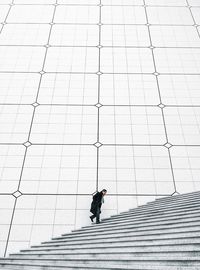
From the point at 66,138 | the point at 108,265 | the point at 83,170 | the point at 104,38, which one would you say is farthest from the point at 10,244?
the point at 104,38

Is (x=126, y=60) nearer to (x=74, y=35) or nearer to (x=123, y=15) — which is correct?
(x=74, y=35)

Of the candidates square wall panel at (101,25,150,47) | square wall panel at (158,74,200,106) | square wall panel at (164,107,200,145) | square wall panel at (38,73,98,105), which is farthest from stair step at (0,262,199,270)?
square wall panel at (101,25,150,47)

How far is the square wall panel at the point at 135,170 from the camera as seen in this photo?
4.58 m

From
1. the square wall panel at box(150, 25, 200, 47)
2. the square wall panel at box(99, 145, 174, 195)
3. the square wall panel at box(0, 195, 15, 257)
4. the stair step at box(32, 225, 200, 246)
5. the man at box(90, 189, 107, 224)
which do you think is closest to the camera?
the stair step at box(32, 225, 200, 246)

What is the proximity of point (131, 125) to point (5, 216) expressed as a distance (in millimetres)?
2473

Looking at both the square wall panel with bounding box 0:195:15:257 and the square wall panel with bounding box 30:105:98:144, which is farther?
the square wall panel with bounding box 30:105:98:144

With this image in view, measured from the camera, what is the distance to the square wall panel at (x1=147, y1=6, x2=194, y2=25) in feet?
24.3

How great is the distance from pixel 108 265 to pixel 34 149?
10.3 feet

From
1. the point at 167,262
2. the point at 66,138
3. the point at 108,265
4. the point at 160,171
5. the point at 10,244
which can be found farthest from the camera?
the point at 66,138

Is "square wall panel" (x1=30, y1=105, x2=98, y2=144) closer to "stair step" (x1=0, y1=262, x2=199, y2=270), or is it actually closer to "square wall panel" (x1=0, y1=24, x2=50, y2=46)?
"square wall panel" (x1=0, y1=24, x2=50, y2=46)

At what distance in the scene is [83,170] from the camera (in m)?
4.77

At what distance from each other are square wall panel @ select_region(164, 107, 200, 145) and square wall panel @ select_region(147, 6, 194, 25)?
Answer: 2.83 metres

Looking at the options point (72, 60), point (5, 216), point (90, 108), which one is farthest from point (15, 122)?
point (72, 60)

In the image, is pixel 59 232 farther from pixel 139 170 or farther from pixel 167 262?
pixel 167 262
